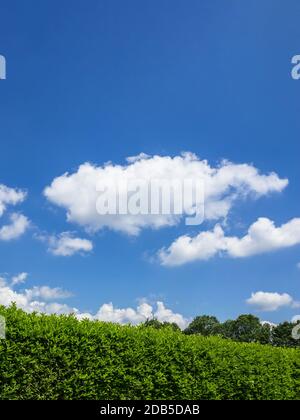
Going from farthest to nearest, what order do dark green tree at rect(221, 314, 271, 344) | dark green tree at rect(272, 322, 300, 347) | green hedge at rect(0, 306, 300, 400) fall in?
1. dark green tree at rect(221, 314, 271, 344)
2. dark green tree at rect(272, 322, 300, 347)
3. green hedge at rect(0, 306, 300, 400)

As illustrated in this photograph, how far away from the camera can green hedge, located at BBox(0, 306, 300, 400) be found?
11297 mm

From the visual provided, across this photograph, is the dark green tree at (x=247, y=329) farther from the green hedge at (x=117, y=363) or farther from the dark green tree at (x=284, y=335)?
the green hedge at (x=117, y=363)

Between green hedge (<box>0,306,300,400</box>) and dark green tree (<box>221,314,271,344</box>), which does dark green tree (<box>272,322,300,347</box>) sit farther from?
green hedge (<box>0,306,300,400</box>)

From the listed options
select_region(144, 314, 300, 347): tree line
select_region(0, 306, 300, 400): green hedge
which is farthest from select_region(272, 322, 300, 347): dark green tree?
select_region(0, 306, 300, 400): green hedge

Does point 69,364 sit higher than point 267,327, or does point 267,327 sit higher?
point 267,327

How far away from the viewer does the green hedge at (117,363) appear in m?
11.3

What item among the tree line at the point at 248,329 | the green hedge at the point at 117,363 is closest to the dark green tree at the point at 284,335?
the tree line at the point at 248,329

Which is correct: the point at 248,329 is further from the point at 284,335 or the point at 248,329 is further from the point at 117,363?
the point at 117,363

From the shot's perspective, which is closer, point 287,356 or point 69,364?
point 69,364
